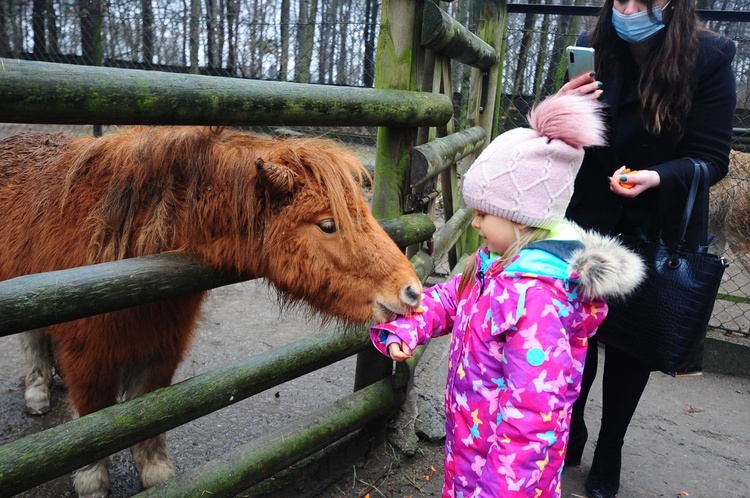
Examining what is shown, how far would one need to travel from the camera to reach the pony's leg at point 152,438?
2666 millimetres

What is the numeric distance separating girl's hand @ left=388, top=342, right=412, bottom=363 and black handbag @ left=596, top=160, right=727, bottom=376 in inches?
43.0

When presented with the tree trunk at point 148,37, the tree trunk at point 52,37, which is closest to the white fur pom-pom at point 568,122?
the tree trunk at point 148,37

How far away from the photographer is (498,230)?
1.92 meters

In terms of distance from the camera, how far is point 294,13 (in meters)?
8.62

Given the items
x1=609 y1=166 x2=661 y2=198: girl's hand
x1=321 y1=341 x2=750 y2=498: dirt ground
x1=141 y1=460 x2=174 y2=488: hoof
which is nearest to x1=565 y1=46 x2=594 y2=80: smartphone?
x1=609 y1=166 x2=661 y2=198: girl's hand

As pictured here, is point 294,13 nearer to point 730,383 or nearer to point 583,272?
point 730,383

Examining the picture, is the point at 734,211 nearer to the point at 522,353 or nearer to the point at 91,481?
the point at 522,353

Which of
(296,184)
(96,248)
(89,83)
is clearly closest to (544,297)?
(296,184)

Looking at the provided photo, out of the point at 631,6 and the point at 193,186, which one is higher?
the point at 631,6

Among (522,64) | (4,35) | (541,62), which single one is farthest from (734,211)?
(4,35)

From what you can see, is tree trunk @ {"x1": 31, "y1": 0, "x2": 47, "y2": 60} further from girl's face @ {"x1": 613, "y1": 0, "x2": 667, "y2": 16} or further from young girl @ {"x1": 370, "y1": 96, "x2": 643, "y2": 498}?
young girl @ {"x1": 370, "y1": 96, "x2": 643, "y2": 498}

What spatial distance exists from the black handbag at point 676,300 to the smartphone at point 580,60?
603 millimetres

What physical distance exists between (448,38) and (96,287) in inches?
82.6

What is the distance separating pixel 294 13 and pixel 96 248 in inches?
286
